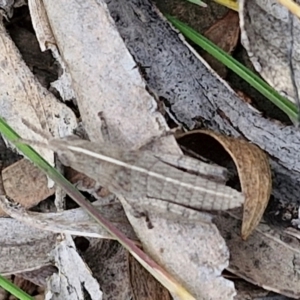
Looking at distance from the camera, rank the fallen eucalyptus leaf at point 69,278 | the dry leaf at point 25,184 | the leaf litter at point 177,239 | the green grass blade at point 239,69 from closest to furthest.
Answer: the leaf litter at point 177,239 < the green grass blade at point 239,69 < the fallen eucalyptus leaf at point 69,278 < the dry leaf at point 25,184

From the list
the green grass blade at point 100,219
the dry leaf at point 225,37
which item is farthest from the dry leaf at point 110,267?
the dry leaf at point 225,37

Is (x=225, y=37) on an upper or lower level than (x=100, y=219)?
upper

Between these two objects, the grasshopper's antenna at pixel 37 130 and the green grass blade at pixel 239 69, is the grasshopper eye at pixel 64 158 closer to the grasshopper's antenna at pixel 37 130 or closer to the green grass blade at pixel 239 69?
the grasshopper's antenna at pixel 37 130

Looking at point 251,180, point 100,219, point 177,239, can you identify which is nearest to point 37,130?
point 100,219

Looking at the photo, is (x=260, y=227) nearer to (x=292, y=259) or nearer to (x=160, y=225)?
(x=292, y=259)

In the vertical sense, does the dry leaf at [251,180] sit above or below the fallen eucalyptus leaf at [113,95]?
below

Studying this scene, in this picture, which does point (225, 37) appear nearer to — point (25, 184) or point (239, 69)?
point (239, 69)

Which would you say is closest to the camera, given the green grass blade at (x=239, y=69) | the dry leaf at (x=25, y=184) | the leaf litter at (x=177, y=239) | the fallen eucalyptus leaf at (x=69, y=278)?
the leaf litter at (x=177, y=239)
